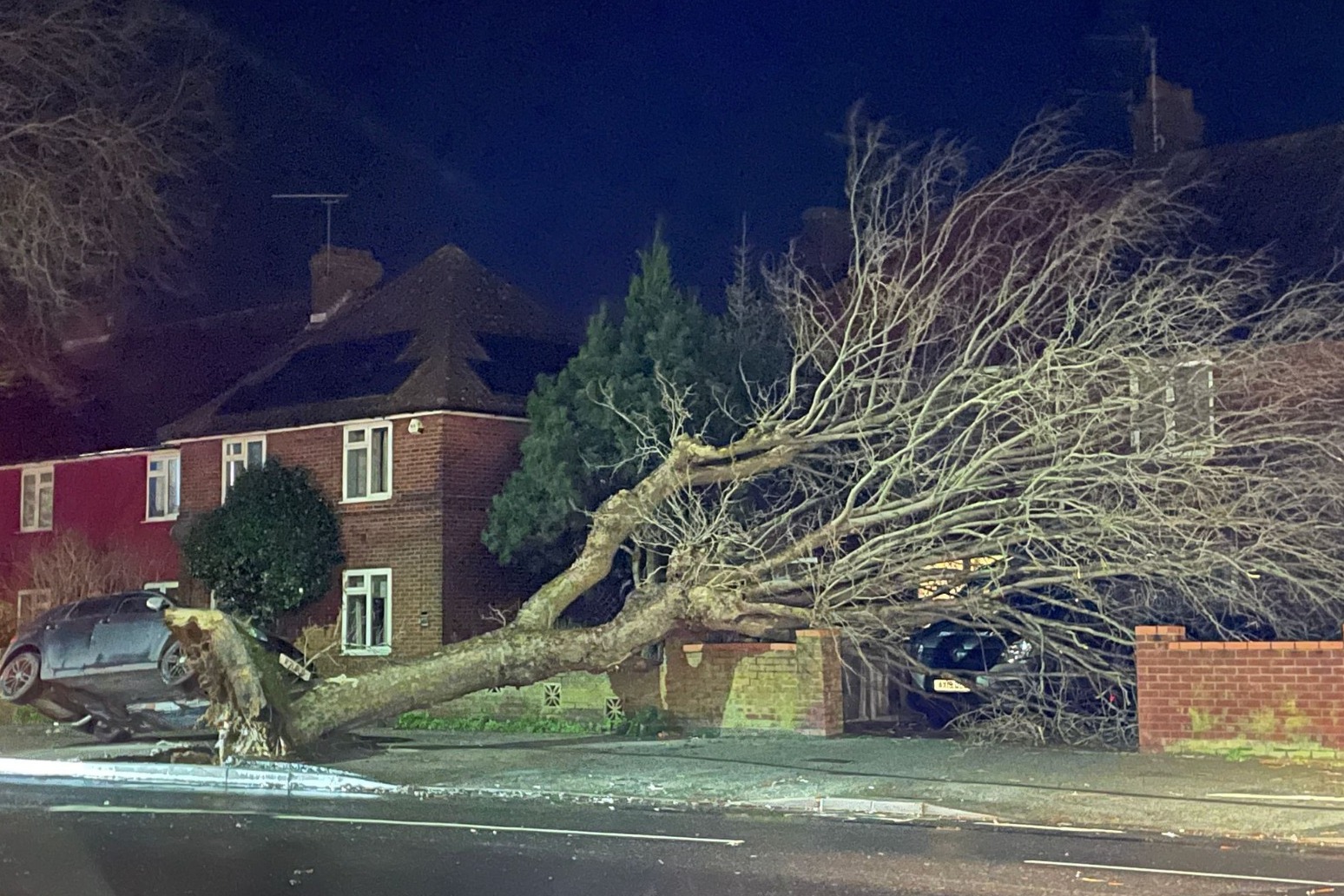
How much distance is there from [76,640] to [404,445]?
6434 mm

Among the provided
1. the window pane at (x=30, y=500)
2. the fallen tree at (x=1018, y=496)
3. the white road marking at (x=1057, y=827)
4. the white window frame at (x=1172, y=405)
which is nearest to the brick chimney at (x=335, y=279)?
the window pane at (x=30, y=500)

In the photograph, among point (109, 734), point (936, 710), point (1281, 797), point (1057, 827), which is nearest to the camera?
point (1057, 827)

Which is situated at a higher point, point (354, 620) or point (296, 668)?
point (354, 620)

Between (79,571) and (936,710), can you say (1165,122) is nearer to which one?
(936,710)

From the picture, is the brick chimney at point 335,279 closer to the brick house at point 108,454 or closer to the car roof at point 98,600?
the brick house at point 108,454

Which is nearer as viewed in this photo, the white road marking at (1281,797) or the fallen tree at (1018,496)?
the white road marking at (1281,797)

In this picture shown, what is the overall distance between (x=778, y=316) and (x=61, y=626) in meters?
10.9

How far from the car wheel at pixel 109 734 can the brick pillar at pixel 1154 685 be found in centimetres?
1230

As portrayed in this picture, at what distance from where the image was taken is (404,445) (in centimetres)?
2505

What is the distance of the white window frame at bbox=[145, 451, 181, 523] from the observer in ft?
95.6

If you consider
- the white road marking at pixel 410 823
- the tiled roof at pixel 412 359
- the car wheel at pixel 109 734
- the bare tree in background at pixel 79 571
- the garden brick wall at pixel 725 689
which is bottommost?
the white road marking at pixel 410 823

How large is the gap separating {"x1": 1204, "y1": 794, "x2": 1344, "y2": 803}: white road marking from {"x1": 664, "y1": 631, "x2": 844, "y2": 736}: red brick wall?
617 centimetres

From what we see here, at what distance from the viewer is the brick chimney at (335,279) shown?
30938mm

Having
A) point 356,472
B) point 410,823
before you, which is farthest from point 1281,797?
point 356,472
